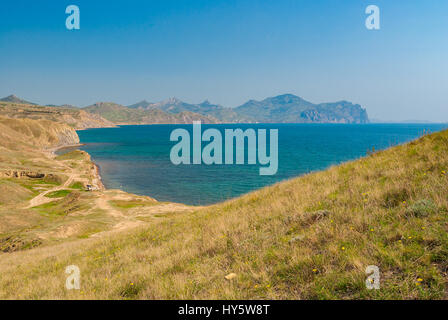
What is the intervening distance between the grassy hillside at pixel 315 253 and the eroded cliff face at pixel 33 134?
430 feet

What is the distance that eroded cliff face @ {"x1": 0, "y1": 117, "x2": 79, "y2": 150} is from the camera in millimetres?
113106

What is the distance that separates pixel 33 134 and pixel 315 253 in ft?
564

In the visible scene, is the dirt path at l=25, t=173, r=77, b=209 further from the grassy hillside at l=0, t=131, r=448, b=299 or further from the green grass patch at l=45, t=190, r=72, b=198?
the grassy hillside at l=0, t=131, r=448, b=299

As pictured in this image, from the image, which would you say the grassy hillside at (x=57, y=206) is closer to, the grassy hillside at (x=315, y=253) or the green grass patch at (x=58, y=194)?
the green grass patch at (x=58, y=194)

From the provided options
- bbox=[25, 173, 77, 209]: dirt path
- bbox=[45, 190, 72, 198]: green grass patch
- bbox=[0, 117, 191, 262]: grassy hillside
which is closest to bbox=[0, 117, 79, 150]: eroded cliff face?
bbox=[0, 117, 191, 262]: grassy hillside

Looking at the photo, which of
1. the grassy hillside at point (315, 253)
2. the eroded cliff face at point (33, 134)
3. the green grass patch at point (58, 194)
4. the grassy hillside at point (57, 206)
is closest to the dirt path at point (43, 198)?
the grassy hillside at point (57, 206)

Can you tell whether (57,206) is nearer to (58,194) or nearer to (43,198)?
(43,198)

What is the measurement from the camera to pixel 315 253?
5.68 m

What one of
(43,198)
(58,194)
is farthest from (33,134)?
(43,198)

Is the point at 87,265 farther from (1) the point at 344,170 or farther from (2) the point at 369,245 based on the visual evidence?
(1) the point at 344,170

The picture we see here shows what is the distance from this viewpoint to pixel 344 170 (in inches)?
497

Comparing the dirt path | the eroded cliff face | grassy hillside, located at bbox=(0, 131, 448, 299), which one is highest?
the eroded cliff face

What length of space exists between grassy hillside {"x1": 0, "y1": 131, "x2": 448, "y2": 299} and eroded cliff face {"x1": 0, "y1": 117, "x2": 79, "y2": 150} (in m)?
131

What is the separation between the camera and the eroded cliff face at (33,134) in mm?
113106
